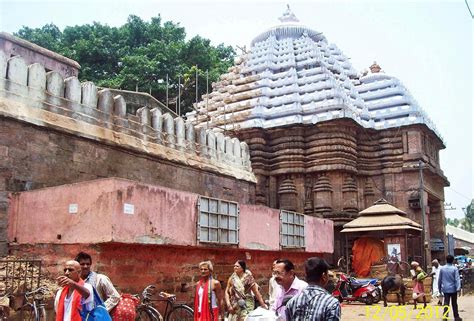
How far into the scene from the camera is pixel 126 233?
8.47 m

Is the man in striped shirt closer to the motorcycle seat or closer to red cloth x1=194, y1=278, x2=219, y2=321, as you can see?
red cloth x1=194, y1=278, x2=219, y2=321

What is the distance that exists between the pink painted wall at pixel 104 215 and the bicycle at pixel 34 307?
99cm

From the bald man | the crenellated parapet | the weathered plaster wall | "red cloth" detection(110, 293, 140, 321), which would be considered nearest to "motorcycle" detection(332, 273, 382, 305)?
the crenellated parapet

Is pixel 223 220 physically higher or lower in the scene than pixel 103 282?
higher

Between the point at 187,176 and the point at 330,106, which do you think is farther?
the point at 330,106

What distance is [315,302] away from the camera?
132 inches

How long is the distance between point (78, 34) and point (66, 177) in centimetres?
2372

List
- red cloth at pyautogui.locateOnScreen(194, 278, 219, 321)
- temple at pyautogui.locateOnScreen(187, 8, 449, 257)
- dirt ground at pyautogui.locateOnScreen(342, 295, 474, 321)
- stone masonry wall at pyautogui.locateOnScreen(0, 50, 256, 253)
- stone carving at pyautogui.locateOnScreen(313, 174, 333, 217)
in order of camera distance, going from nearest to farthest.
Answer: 1. red cloth at pyautogui.locateOnScreen(194, 278, 219, 321)
2. stone masonry wall at pyautogui.locateOnScreen(0, 50, 256, 253)
3. dirt ground at pyautogui.locateOnScreen(342, 295, 474, 321)
4. stone carving at pyautogui.locateOnScreen(313, 174, 333, 217)
5. temple at pyautogui.locateOnScreen(187, 8, 449, 257)

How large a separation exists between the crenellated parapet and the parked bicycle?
409 cm

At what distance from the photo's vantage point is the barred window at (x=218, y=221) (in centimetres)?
1027

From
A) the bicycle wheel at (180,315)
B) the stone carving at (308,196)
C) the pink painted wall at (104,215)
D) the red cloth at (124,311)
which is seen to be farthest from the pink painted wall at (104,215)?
the stone carving at (308,196)

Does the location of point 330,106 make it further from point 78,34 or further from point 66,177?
point 78,34

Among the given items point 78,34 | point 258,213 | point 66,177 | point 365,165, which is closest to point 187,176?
point 258,213

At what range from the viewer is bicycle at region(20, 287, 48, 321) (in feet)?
24.9
